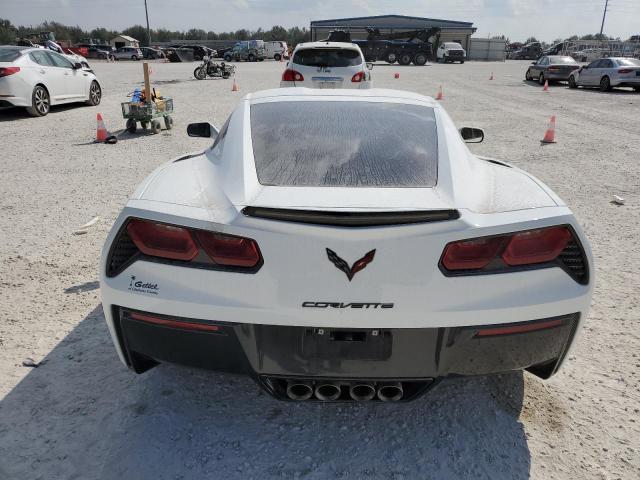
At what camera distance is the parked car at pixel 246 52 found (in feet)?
155

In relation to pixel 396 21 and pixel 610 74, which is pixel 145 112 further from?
pixel 396 21

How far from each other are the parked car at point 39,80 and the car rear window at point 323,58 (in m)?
5.84

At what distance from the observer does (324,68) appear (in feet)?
37.2

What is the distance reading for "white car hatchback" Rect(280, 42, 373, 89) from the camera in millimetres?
11289

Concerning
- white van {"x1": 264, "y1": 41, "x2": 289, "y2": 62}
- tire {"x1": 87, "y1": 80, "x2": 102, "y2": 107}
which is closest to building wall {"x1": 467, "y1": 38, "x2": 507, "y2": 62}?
white van {"x1": 264, "y1": 41, "x2": 289, "y2": 62}

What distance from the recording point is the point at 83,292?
3682 mm

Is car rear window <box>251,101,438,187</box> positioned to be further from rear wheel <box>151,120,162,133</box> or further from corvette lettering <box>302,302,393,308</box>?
rear wheel <box>151,120,162,133</box>

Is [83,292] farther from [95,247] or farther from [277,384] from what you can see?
[277,384]

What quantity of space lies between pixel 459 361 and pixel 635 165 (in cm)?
785

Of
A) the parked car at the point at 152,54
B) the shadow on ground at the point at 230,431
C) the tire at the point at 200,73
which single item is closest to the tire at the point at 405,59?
the tire at the point at 200,73

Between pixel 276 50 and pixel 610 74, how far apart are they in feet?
119

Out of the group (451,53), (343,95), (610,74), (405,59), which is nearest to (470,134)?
(343,95)

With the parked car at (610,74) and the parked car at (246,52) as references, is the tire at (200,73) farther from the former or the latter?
the parked car at (246,52)

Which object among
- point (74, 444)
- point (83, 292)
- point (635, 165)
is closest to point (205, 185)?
point (74, 444)
